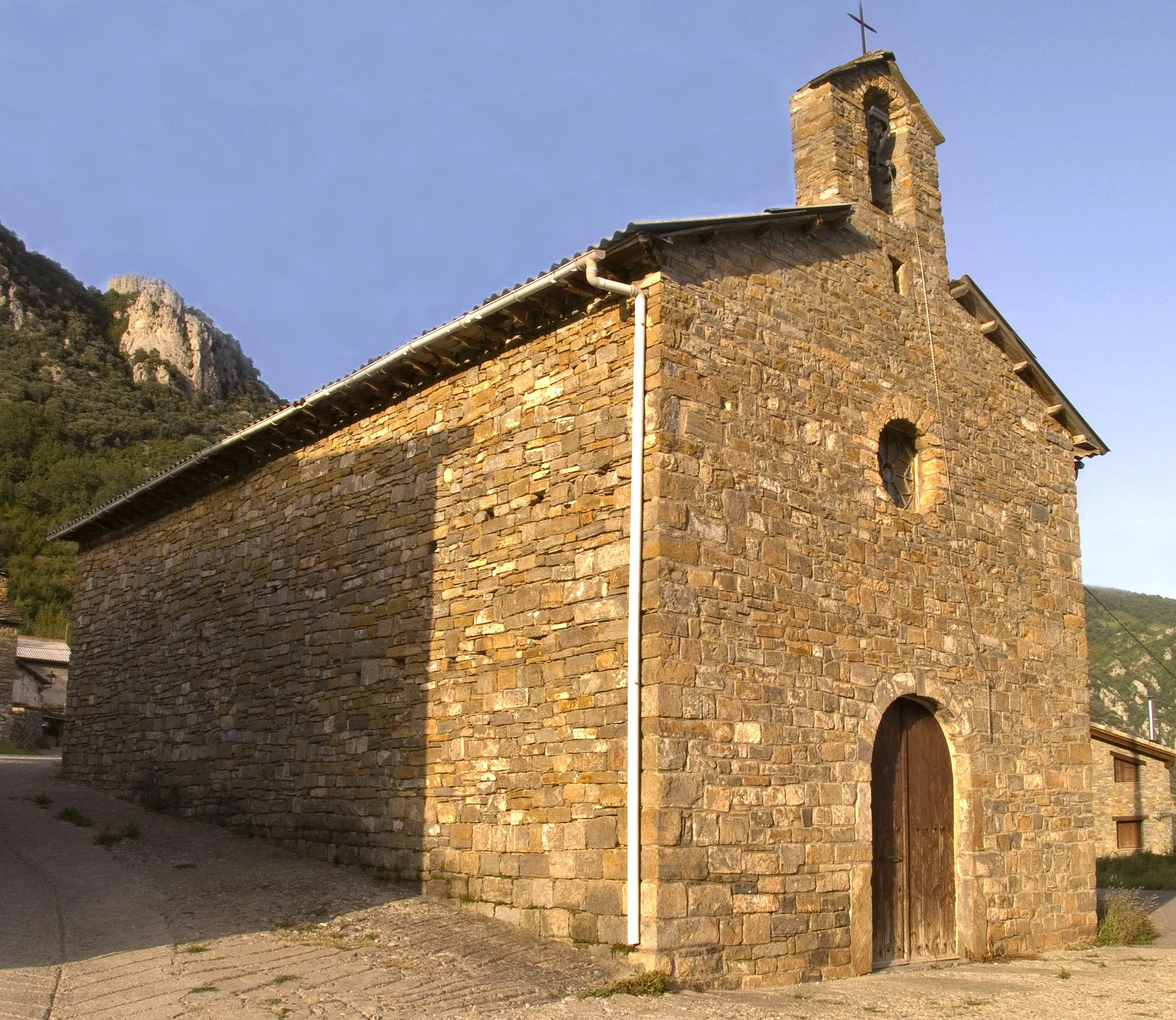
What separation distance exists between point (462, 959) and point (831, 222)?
7.20 metres

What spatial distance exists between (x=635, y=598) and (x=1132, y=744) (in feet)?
67.8

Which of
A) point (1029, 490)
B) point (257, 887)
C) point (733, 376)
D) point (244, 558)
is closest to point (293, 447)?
point (244, 558)

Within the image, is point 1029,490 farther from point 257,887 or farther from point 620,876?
point 257,887

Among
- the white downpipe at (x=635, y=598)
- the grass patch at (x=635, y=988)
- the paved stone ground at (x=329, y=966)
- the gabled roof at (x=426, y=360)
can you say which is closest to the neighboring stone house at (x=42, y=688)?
the gabled roof at (x=426, y=360)

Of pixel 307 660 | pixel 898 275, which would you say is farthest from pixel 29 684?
pixel 898 275

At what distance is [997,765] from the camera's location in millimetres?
10570

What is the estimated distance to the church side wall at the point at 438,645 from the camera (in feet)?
27.3

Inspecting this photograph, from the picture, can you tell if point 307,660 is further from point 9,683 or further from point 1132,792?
point 9,683

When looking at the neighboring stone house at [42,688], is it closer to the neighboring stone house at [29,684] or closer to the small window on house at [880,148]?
the neighboring stone house at [29,684]

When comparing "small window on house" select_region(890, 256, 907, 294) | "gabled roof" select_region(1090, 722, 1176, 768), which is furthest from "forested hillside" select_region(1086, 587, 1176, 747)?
"small window on house" select_region(890, 256, 907, 294)

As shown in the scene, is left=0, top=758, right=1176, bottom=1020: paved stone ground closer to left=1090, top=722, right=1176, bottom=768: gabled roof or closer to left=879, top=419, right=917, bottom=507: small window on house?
left=879, top=419, right=917, bottom=507: small window on house

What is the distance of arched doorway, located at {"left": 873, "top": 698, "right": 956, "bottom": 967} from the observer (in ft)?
31.0

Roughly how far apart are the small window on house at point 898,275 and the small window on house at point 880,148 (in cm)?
95

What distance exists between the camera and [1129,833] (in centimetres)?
2461
